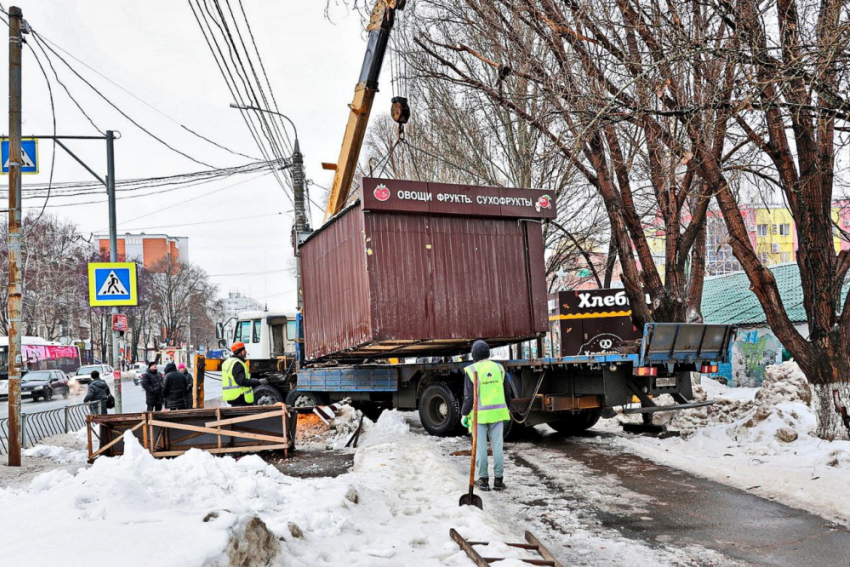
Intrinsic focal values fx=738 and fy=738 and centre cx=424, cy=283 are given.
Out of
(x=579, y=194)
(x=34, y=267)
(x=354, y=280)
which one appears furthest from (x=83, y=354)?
(x=354, y=280)

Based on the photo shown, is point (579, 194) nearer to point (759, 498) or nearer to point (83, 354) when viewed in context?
Result: point (759, 498)

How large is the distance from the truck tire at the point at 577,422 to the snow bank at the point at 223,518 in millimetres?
5953

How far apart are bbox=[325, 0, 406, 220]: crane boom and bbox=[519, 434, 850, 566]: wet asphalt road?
9342 mm

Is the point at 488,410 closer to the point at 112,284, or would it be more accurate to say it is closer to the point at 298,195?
the point at 112,284

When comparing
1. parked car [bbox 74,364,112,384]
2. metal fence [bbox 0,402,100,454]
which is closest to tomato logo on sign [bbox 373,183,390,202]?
metal fence [bbox 0,402,100,454]

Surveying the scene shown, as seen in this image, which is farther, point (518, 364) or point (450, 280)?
point (518, 364)

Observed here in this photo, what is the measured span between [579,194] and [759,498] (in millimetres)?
15879

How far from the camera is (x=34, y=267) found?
158ft

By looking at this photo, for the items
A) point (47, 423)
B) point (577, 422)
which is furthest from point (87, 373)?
point (577, 422)

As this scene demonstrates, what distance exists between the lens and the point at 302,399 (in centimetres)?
1722

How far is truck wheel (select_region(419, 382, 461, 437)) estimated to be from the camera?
13.1 metres

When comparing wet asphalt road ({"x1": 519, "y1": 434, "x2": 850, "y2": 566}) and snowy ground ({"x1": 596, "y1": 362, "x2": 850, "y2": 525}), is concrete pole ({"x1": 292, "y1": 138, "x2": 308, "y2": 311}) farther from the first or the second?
wet asphalt road ({"x1": 519, "y1": 434, "x2": 850, "y2": 566})

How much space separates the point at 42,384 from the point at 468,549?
3217 cm

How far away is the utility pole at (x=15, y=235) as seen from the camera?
1024cm
